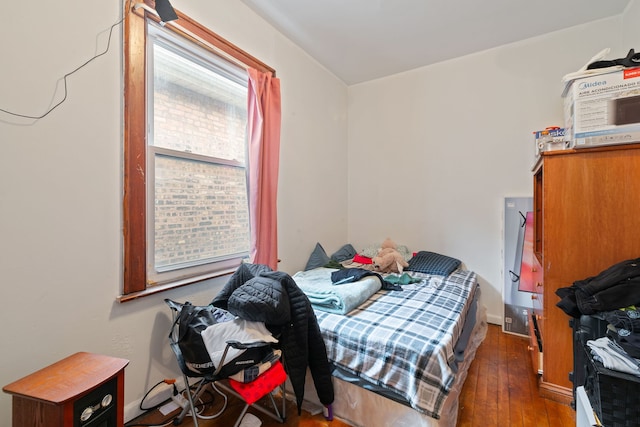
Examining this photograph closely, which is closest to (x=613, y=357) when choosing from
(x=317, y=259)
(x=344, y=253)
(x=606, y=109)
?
(x=606, y=109)

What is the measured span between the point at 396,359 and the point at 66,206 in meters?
1.76

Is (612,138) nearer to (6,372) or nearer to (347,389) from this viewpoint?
(347,389)

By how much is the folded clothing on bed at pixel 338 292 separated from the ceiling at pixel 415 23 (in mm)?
2161

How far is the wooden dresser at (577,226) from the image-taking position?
1505 millimetres

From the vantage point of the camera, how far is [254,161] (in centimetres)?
218

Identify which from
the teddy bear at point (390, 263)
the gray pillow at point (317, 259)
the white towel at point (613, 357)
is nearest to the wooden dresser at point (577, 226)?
the white towel at point (613, 357)

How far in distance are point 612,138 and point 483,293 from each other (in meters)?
1.83

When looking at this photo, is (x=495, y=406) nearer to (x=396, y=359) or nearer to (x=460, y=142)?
(x=396, y=359)

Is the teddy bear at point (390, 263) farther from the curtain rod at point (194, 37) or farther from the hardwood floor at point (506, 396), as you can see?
the curtain rod at point (194, 37)

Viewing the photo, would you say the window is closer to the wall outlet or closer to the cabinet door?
the wall outlet

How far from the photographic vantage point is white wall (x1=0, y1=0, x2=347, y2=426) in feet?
3.78

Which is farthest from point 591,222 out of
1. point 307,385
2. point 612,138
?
point 307,385

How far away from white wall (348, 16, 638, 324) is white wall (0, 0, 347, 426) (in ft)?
7.44

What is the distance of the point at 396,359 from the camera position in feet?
4.64
